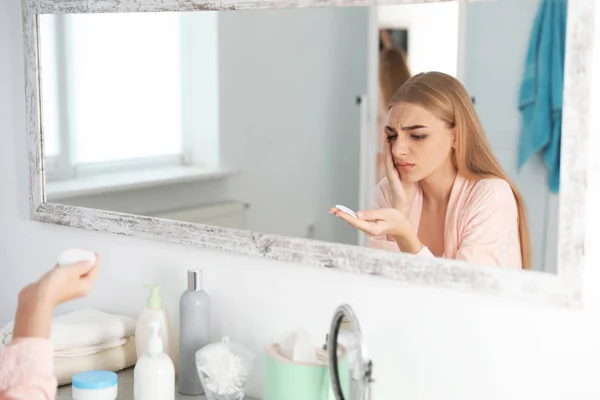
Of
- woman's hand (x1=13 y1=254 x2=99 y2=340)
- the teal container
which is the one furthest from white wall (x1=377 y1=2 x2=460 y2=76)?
woman's hand (x1=13 y1=254 x2=99 y2=340)

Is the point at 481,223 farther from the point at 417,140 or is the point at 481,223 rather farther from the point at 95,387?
the point at 95,387

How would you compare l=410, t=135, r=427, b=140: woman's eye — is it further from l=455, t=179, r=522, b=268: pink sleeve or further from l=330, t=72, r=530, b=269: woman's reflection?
l=455, t=179, r=522, b=268: pink sleeve

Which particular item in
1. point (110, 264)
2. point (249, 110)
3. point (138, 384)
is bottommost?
point (138, 384)

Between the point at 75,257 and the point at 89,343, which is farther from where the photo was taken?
the point at 89,343

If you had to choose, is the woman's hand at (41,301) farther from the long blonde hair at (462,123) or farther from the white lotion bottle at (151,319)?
the long blonde hair at (462,123)

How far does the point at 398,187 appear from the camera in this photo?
135cm

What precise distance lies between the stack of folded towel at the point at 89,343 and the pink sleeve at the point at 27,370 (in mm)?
408

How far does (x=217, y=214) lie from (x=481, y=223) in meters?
0.53

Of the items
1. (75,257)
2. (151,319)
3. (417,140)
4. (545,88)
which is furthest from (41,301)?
(545,88)

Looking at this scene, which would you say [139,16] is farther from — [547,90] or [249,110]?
[547,90]

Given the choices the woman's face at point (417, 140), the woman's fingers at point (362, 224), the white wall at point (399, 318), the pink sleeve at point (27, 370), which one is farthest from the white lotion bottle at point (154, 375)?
the woman's face at point (417, 140)

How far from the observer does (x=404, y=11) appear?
4.27 ft

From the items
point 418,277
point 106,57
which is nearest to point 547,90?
point 418,277

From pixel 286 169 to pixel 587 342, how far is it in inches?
23.2
